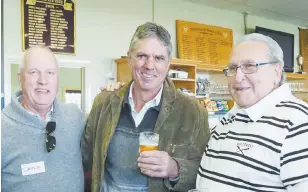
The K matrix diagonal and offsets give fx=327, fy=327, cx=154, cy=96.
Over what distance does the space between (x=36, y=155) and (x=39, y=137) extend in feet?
0.32

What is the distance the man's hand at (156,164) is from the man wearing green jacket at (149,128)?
3 centimetres

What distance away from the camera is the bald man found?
166cm

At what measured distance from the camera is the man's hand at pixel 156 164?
155 cm

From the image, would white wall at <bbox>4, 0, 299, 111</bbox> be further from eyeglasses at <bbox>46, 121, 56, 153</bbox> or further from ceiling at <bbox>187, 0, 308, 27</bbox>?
eyeglasses at <bbox>46, 121, 56, 153</bbox>

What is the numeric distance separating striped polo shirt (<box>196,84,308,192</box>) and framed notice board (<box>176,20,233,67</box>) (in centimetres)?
438

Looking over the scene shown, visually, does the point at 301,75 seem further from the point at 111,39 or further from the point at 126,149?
the point at 126,149

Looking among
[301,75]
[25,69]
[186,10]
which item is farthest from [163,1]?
[25,69]

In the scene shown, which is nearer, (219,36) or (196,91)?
(196,91)

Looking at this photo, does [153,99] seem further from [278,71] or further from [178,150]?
[278,71]

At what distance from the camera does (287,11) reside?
22.8 ft

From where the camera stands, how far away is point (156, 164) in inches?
62.1

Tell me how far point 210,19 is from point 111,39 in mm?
2258

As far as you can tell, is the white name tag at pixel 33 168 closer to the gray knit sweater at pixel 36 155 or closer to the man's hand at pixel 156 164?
the gray knit sweater at pixel 36 155

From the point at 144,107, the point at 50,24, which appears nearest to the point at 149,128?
the point at 144,107
